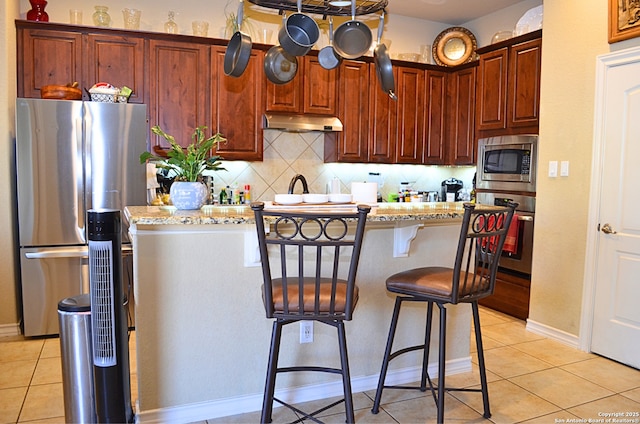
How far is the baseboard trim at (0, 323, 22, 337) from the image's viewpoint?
358 cm

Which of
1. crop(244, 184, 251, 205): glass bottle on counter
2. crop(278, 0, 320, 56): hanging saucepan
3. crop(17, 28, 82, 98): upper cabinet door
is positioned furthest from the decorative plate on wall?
crop(17, 28, 82, 98): upper cabinet door

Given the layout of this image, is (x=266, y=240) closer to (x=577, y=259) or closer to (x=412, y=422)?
(x=412, y=422)

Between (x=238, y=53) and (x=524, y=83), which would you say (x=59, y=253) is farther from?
(x=524, y=83)

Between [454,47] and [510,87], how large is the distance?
53.8 inches

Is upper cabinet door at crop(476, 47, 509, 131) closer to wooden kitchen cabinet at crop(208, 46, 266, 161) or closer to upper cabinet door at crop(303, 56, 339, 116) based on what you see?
upper cabinet door at crop(303, 56, 339, 116)

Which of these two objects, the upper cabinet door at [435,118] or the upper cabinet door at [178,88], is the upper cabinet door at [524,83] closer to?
the upper cabinet door at [435,118]

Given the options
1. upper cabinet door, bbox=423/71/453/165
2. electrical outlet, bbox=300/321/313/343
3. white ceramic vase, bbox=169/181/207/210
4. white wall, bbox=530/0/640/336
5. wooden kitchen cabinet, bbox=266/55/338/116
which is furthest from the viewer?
upper cabinet door, bbox=423/71/453/165

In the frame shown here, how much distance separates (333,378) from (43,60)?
3.31 meters

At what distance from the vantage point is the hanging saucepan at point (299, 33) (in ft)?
7.95

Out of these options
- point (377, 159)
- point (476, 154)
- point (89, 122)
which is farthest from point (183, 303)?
point (476, 154)

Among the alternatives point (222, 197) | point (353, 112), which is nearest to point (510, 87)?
point (353, 112)

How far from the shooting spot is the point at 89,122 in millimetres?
3561

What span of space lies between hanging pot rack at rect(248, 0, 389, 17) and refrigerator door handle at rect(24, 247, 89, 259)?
2170mm

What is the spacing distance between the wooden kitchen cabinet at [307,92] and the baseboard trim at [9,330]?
2.69m
